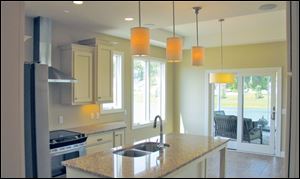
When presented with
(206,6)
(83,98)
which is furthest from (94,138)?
(206,6)

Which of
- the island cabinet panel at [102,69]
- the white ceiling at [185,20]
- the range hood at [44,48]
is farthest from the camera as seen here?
the island cabinet panel at [102,69]

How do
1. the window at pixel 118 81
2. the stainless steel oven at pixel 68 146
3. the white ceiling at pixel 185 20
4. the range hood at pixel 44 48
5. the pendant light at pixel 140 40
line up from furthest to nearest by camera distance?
the window at pixel 118 81 → the range hood at pixel 44 48 → the stainless steel oven at pixel 68 146 → the pendant light at pixel 140 40 → the white ceiling at pixel 185 20

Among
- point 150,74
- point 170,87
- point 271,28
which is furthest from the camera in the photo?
point 170,87

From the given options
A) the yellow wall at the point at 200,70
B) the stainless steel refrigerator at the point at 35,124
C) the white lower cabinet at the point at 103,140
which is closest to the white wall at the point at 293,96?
the stainless steel refrigerator at the point at 35,124

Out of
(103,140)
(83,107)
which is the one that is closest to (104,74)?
(83,107)

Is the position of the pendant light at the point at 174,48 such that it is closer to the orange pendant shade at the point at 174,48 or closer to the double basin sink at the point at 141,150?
the orange pendant shade at the point at 174,48

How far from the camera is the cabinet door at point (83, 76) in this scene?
3.38 metres

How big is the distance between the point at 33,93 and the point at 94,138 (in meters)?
2.35

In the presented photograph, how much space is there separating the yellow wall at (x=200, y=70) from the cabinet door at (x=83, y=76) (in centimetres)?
284

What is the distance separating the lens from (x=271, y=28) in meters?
3.89

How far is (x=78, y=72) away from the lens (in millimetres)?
3420

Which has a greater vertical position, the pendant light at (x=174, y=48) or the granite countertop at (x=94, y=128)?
the pendant light at (x=174, y=48)

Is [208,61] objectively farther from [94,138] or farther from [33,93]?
[33,93]

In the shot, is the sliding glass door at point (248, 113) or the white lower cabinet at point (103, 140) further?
the white lower cabinet at point (103, 140)
